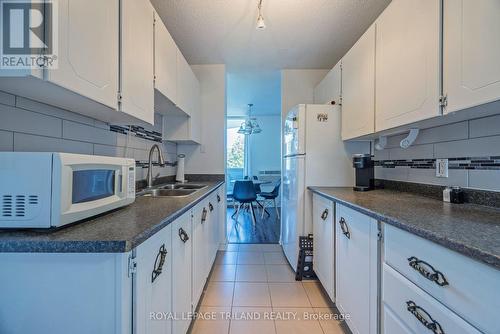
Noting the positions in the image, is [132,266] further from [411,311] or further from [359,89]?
[359,89]

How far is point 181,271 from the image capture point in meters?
1.30

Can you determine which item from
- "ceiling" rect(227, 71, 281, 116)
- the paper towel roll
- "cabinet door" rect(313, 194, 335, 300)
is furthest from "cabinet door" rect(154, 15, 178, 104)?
"ceiling" rect(227, 71, 281, 116)

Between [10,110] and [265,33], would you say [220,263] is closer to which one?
[10,110]

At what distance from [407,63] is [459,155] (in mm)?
597

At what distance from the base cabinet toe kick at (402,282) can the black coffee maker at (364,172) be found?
479 mm

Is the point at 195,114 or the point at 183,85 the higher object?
the point at 183,85

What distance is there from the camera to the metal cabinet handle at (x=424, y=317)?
0.77 meters

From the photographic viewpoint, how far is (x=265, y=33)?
241cm

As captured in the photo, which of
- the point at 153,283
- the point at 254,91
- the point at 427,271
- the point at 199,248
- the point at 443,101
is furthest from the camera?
the point at 254,91

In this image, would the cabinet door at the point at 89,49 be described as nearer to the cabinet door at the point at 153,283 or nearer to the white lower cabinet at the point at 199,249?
the cabinet door at the point at 153,283

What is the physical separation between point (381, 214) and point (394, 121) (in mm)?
706

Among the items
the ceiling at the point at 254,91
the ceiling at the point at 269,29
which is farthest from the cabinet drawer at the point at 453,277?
the ceiling at the point at 254,91

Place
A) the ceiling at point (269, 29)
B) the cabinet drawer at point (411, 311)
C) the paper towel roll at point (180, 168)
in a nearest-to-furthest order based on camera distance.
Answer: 1. the cabinet drawer at point (411, 311)
2. the ceiling at point (269, 29)
3. the paper towel roll at point (180, 168)

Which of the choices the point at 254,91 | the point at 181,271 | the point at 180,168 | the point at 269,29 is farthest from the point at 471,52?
the point at 254,91
